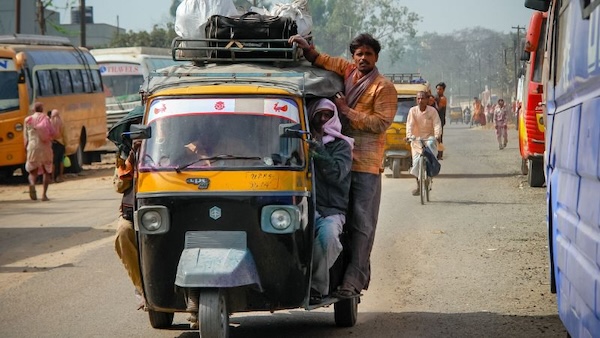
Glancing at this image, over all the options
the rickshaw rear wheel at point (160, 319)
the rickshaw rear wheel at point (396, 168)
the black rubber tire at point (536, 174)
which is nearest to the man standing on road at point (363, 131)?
the rickshaw rear wheel at point (160, 319)

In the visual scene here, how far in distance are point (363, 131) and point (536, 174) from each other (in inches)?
598

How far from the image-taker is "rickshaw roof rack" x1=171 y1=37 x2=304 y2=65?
28.4ft

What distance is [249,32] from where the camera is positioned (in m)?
9.02

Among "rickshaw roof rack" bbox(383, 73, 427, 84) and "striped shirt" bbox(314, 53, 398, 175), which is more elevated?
"striped shirt" bbox(314, 53, 398, 175)

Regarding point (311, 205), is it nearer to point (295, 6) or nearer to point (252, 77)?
point (252, 77)

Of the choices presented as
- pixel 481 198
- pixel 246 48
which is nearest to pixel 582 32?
pixel 246 48

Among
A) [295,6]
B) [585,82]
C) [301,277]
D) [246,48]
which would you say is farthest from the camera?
[295,6]

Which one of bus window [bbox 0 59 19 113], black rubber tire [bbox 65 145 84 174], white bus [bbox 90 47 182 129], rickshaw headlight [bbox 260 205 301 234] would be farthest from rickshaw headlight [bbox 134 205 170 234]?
white bus [bbox 90 47 182 129]

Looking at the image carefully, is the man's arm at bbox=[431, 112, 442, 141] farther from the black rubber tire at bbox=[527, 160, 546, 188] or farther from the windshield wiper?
the windshield wiper

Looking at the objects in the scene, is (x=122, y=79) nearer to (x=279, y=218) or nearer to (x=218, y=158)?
(x=218, y=158)

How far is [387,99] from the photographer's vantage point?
8.79 meters

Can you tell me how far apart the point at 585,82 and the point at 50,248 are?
10052 millimetres

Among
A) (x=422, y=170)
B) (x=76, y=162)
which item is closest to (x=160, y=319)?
(x=422, y=170)

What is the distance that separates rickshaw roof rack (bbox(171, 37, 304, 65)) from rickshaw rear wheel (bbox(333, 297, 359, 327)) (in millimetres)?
1788
